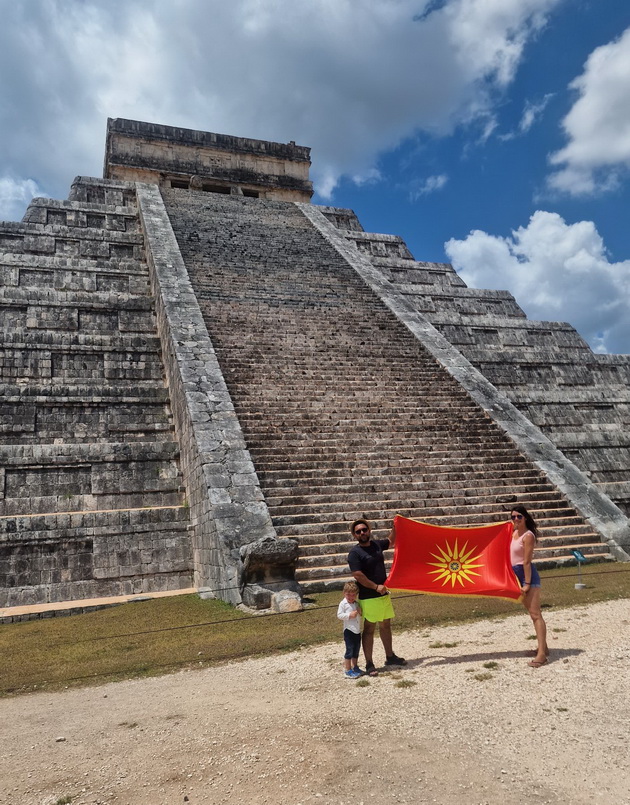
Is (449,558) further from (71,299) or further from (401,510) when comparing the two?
(71,299)

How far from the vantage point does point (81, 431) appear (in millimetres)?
12648

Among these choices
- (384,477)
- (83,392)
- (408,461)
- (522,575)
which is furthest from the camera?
(83,392)

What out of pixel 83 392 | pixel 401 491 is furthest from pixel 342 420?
pixel 83 392

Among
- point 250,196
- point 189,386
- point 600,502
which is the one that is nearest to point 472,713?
point 600,502

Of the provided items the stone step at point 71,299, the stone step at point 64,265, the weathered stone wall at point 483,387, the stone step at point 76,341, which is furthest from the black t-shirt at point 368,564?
the stone step at point 64,265

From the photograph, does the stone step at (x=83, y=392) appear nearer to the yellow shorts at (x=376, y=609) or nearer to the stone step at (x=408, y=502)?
the stone step at (x=408, y=502)

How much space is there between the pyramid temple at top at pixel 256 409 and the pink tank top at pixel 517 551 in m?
3.45

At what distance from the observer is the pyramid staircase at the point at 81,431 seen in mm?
10094

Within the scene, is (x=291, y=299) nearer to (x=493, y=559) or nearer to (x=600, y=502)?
(x=600, y=502)

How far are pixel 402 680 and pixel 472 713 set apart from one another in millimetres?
880

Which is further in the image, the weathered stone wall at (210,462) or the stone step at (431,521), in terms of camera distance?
the stone step at (431,521)

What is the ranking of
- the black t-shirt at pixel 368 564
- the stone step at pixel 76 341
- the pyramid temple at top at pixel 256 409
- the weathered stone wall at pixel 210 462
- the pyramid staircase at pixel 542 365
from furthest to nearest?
the pyramid staircase at pixel 542 365 → the stone step at pixel 76 341 → the pyramid temple at top at pixel 256 409 → the weathered stone wall at pixel 210 462 → the black t-shirt at pixel 368 564

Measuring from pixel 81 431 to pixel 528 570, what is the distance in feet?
33.7

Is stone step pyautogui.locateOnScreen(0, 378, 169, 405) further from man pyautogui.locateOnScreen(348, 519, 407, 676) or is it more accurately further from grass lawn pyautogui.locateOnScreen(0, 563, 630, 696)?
man pyautogui.locateOnScreen(348, 519, 407, 676)
